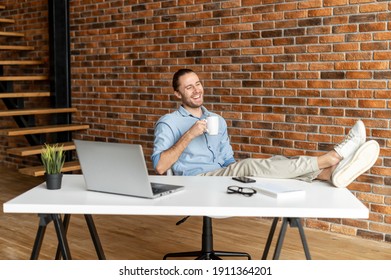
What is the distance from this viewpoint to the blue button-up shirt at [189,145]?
9.75 feet

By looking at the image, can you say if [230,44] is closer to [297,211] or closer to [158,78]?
[158,78]

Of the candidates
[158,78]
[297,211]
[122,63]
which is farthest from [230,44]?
[297,211]

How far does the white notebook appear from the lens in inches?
82.3

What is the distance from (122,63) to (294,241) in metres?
2.43

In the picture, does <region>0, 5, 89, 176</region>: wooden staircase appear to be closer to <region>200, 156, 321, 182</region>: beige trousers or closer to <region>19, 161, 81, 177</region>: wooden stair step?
<region>19, 161, 81, 177</region>: wooden stair step

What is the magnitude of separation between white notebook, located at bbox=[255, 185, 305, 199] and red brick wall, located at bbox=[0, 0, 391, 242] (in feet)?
5.48

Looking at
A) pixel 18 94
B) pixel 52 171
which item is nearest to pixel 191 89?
pixel 52 171

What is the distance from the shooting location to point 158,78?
190 inches

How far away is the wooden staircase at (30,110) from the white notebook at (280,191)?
3.08 metres

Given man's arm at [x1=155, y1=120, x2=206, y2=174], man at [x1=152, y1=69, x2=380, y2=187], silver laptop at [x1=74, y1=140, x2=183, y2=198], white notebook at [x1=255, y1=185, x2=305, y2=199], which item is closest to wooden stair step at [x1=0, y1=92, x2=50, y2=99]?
man at [x1=152, y1=69, x2=380, y2=187]

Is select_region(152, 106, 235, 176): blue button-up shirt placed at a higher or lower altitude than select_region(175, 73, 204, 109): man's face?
lower

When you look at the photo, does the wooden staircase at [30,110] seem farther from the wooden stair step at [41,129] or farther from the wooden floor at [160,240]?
the wooden floor at [160,240]

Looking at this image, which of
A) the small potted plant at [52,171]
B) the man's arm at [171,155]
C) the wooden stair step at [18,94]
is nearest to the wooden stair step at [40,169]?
the wooden stair step at [18,94]

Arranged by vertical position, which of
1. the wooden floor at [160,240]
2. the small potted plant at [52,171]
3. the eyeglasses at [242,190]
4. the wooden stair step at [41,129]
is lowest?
the wooden floor at [160,240]
